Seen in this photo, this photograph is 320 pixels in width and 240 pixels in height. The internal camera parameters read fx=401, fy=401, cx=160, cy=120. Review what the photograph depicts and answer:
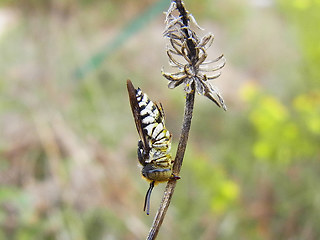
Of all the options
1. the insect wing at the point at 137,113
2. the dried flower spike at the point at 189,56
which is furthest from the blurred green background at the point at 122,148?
the dried flower spike at the point at 189,56

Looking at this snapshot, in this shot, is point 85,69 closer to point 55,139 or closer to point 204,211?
point 55,139

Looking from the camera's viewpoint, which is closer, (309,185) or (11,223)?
(11,223)

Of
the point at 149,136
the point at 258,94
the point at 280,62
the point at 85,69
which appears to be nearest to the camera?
the point at 149,136

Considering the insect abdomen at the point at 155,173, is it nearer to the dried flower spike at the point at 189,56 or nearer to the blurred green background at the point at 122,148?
the dried flower spike at the point at 189,56

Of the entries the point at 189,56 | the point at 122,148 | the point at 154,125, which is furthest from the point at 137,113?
the point at 122,148

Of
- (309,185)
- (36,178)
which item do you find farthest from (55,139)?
(309,185)

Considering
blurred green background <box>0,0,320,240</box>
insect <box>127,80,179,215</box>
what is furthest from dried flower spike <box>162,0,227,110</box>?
blurred green background <box>0,0,320,240</box>
